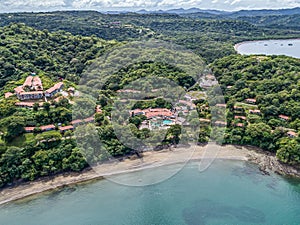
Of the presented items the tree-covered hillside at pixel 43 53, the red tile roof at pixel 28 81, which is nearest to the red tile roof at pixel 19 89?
the red tile roof at pixel 28 81

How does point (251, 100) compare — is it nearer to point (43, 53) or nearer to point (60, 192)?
point (60, 192)

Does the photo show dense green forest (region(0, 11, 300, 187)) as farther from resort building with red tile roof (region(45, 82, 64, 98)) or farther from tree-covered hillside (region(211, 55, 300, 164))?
resort building with red tile roof (region(45, 82, 64, 98))

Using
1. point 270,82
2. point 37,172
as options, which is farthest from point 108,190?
point 270,82

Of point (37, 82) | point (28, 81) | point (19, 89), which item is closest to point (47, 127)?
point (19, 89)

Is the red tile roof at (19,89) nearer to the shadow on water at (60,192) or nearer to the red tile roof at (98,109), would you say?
the red tile roof at (98,109)

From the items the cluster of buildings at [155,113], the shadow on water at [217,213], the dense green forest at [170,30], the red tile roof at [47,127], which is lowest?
the shadow on water at [217,213]

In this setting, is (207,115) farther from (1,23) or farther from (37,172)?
(1,23)

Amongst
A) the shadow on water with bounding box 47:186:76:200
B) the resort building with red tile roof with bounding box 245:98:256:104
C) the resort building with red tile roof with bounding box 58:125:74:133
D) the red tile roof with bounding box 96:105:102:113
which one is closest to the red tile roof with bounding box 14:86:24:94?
the resort building with red tile roof with bounding box 58:125:74:133
